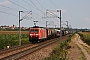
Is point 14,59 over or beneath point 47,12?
beneath

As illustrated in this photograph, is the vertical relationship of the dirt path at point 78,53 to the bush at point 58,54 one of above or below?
below

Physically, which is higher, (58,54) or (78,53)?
(58,54)

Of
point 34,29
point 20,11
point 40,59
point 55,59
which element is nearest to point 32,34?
point 34,29

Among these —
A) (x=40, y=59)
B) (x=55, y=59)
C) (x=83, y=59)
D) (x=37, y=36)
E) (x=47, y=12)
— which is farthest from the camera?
(x=47, y=12)

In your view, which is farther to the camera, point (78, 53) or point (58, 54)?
point (78, 53)

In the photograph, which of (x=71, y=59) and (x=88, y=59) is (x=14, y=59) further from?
(x=88, y=59)

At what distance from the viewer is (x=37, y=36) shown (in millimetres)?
44656

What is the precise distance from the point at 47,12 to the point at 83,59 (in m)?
28.5

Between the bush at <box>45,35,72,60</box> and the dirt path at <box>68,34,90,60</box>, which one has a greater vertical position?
the bush at <box>45,35,72,60</box>

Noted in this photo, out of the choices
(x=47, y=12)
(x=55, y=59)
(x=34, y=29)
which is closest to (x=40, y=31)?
(x=34, y=29)

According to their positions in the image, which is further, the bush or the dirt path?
the dirt path

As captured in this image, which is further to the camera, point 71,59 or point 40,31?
point 40,31

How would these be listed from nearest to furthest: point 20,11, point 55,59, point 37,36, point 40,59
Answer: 1. point 55,59
2. point 40,59
3. point 20,11
4. point 37,36

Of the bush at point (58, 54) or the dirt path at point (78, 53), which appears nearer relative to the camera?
the bush at point (58, 54)
